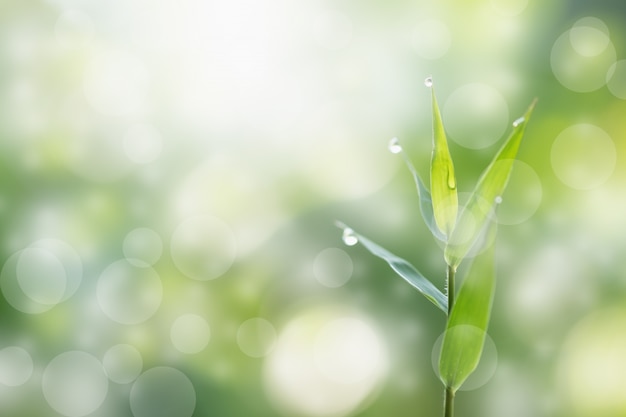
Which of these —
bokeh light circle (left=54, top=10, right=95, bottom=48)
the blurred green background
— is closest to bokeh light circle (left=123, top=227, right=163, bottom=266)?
the blurred green background

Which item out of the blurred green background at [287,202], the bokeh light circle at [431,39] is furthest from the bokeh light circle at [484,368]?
the bokeh light circle at [431,39]

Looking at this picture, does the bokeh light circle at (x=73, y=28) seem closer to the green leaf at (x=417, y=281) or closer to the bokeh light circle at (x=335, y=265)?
the bokeh light circle at (x=335, y=265)

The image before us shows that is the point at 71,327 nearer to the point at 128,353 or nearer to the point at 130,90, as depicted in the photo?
the point at 128,353

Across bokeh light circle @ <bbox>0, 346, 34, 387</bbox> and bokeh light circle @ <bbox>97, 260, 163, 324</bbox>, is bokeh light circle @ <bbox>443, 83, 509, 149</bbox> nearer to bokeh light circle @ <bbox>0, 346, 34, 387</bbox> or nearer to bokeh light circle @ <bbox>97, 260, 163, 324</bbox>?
bokeh light circle @ <bbox>97, 260, 163, 324</bbox>

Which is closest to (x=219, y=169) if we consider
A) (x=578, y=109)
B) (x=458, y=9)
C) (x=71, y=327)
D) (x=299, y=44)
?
(x=299, y=44)

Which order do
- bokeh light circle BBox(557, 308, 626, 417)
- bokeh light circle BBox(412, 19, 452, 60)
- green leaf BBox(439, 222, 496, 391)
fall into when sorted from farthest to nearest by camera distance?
bokeh light circle BBox(412, 19, 452, 60), bokeh light circle BBox(557, 308, 626, 417), green leaf BBox(439, 222, 496, 391)

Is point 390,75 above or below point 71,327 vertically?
above
